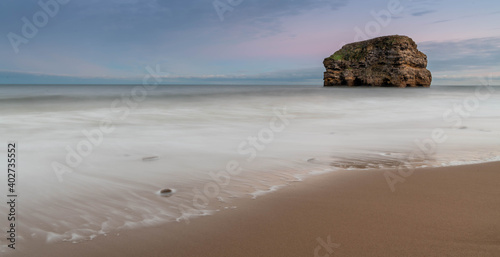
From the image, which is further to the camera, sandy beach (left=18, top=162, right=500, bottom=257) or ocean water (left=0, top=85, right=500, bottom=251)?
ocean water (left=0, top=85, right=500, bottom=251)

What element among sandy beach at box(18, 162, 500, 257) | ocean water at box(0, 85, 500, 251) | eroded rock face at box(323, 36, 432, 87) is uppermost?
eroded rock face at box(323, 36, 432, 87)

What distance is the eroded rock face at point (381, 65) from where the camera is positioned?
70000 millimetres

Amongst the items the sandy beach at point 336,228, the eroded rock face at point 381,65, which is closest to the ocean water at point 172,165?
the sandy beach at point 336,228

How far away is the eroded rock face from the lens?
7000 centimetres

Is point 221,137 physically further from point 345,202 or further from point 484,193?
point 484,193

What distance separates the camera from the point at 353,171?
413 cm

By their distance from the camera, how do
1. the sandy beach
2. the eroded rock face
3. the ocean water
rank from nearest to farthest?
the sandy beach < the ocean water < the eroded rock face

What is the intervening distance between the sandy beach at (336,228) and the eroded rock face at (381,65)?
73075 millimetres

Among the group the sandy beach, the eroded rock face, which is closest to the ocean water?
the sandy beach

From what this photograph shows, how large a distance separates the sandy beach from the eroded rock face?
73.1m

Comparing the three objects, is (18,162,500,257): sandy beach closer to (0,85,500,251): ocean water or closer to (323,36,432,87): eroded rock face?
(0,85,500,251): ocean water

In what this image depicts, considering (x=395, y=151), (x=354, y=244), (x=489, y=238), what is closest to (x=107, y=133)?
(x=395, y=151)

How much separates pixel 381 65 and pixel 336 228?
78.4 meters

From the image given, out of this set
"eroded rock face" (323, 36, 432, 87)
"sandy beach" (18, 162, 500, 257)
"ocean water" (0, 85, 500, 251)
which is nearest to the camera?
"sandy beach" (18, 162, 500, 257)
